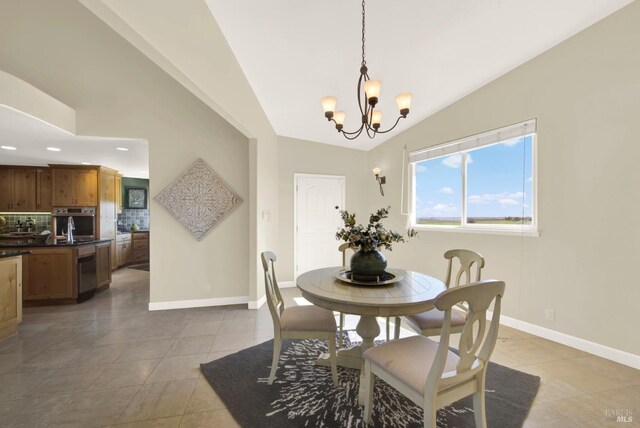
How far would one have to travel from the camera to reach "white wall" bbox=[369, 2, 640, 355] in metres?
2.28

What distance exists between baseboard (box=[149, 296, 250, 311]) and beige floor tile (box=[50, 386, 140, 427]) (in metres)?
1.80

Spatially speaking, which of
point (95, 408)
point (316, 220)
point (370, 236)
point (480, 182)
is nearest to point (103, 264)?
point (95, 408)

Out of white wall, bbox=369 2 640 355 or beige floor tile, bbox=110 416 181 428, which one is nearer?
beige floor tile, bbox=110 416 181 428

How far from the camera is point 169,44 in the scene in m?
1.83

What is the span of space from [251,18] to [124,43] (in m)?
1.84

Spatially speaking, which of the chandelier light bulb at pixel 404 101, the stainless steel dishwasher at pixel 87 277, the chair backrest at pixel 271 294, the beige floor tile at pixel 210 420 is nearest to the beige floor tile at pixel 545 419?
the chair backrest at pixel 271 294

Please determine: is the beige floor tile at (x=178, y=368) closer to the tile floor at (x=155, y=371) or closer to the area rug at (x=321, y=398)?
the tile floor at (x=155, y=371)

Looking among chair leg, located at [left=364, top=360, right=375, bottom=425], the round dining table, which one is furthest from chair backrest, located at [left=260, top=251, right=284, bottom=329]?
chair leg, located at [left=364, top=360, right=375, bottom=425]

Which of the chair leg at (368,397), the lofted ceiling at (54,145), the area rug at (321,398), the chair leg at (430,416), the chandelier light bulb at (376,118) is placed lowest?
the area rug at (321,398)

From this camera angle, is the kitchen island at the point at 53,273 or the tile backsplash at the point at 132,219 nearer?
the kitchen island at the point at 53,273

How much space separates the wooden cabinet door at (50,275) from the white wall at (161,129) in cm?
130

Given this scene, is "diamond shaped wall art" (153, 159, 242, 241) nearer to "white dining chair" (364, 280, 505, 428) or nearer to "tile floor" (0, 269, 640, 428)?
"tile floor" (0, 269, 640, 428)

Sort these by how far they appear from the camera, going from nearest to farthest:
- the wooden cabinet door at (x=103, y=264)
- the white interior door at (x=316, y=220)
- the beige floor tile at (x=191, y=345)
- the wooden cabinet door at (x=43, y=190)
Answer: the beige floor tile at (x=191, y=345) < the wooden cabinet door at (x=103, y=264) < the white interior door at (x=316, y=220) < the wooden cabinet door at (x=43, y=190)

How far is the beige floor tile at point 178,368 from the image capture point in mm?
2125
